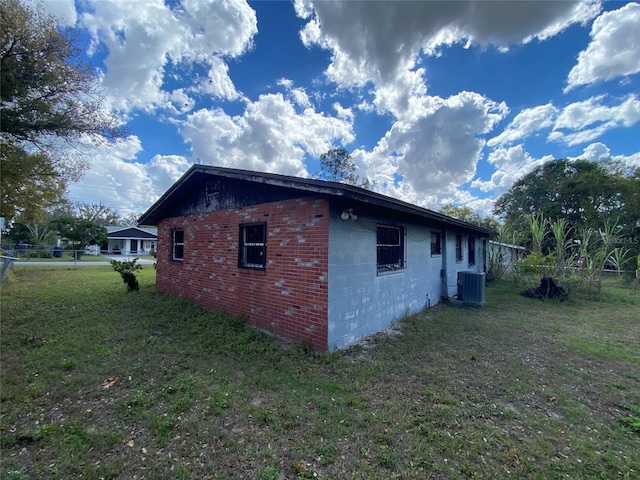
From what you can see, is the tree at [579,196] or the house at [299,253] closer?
the house at [299,253]

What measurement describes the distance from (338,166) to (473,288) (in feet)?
66.7

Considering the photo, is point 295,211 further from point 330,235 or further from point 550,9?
point 550,9

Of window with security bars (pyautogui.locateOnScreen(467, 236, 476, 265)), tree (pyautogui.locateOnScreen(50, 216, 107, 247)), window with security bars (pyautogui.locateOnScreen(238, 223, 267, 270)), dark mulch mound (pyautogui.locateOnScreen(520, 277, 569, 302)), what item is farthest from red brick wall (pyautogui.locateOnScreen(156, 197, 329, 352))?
tree (pyautogui.locateOnScreen(50, 216, 107, 247))

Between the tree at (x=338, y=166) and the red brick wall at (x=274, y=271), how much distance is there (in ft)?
66.7

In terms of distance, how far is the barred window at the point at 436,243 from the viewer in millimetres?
8781

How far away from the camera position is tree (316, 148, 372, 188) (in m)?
26.4

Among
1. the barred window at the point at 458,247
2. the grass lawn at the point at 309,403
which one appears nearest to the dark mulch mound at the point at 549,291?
the barred window at the point at 458,247

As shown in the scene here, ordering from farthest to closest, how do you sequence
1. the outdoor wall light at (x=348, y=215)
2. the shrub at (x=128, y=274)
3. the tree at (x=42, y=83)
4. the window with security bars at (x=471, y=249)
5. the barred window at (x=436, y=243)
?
the window with security bars at (x=471, y=249), the shrub at (x=128, y=274), the barred window at (x=436, y=243), the tree at (x=42, y=83), the outdoor wall light at (x=348, y=215)

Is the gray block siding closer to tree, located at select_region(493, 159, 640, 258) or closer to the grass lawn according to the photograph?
the grass lawn

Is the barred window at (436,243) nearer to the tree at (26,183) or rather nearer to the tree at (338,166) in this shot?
the tree at (26,183)

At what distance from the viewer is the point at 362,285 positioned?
211 inches

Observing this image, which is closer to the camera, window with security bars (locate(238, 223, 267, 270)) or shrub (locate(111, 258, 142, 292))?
window with security bars (locate(238, 223, 267, 270))

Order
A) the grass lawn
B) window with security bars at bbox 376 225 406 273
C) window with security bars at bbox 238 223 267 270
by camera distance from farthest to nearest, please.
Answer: window with security bars at bbox 376 225 406 273 < window with security bars at bbox 238 223 267 270 < the grass lawn

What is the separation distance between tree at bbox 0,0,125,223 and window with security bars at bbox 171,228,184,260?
17.5ft
